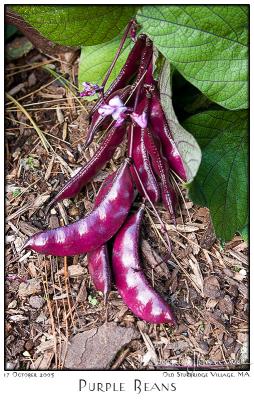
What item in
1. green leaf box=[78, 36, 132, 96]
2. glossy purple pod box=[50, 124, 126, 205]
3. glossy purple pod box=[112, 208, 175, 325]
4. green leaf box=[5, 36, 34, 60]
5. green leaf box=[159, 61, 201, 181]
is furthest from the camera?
green leaf box=[5, 36, 34, 60]

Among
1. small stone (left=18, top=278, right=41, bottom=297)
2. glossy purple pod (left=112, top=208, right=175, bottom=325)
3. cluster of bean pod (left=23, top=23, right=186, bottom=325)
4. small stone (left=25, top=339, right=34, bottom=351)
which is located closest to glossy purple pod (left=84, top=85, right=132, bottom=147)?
cluster of bean pod (left=23, top=23, right=186, bottom=325)

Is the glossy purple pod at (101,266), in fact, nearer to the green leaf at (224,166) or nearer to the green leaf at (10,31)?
the green leaf at (224,166)

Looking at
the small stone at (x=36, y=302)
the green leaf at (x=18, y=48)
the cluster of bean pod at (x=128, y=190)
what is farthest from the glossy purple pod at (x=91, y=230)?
the green leaf at (x=18, y=48)

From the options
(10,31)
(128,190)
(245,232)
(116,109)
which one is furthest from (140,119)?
(10,31)

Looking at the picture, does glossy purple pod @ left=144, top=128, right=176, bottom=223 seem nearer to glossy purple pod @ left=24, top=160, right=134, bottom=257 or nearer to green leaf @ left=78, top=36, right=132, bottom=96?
glossy purple pod @ left=24, top=160, right=134, bottom=257

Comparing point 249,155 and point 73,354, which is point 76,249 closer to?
point 73,354
